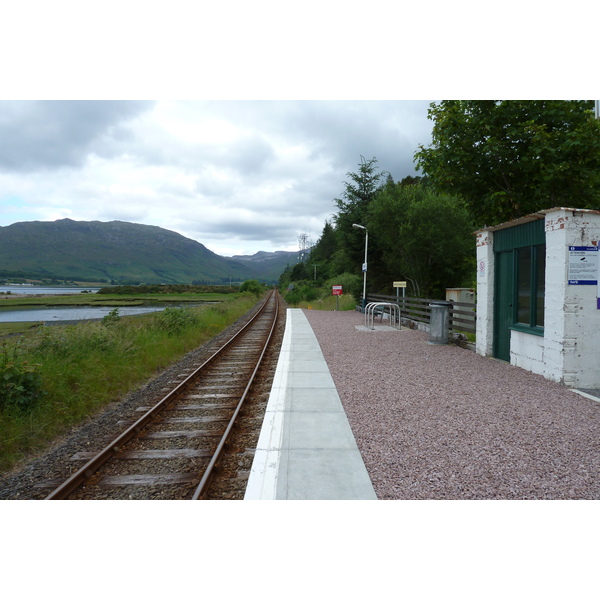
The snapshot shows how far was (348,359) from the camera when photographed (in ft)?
34.2

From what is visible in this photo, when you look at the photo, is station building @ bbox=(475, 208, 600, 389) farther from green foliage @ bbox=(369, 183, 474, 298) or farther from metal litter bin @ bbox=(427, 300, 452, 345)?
green foliage @ bbox=(369, 183, 474, 298)

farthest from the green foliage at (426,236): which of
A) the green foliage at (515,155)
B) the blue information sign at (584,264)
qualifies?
the blue information sign at (584,264)

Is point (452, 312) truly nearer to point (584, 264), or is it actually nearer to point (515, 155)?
point (515, 155)

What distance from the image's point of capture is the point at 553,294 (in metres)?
7.57

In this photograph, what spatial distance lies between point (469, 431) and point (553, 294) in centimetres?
376

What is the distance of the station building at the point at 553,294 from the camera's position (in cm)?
729

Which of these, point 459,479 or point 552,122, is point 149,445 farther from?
point 552,122

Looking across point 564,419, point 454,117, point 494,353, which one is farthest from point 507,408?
point 454,117

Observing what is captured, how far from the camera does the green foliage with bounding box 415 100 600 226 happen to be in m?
10.1

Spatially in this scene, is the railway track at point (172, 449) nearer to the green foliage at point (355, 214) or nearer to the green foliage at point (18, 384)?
the green foliage at point (18, 384)

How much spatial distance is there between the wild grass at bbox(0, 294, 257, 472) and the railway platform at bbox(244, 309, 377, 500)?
2.92 metres

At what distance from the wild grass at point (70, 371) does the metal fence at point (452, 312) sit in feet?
27.7

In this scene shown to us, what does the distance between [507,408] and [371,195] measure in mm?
30048

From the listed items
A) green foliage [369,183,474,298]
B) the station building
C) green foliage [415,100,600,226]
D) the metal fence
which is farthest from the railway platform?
green foliage [369,183,474,298]
